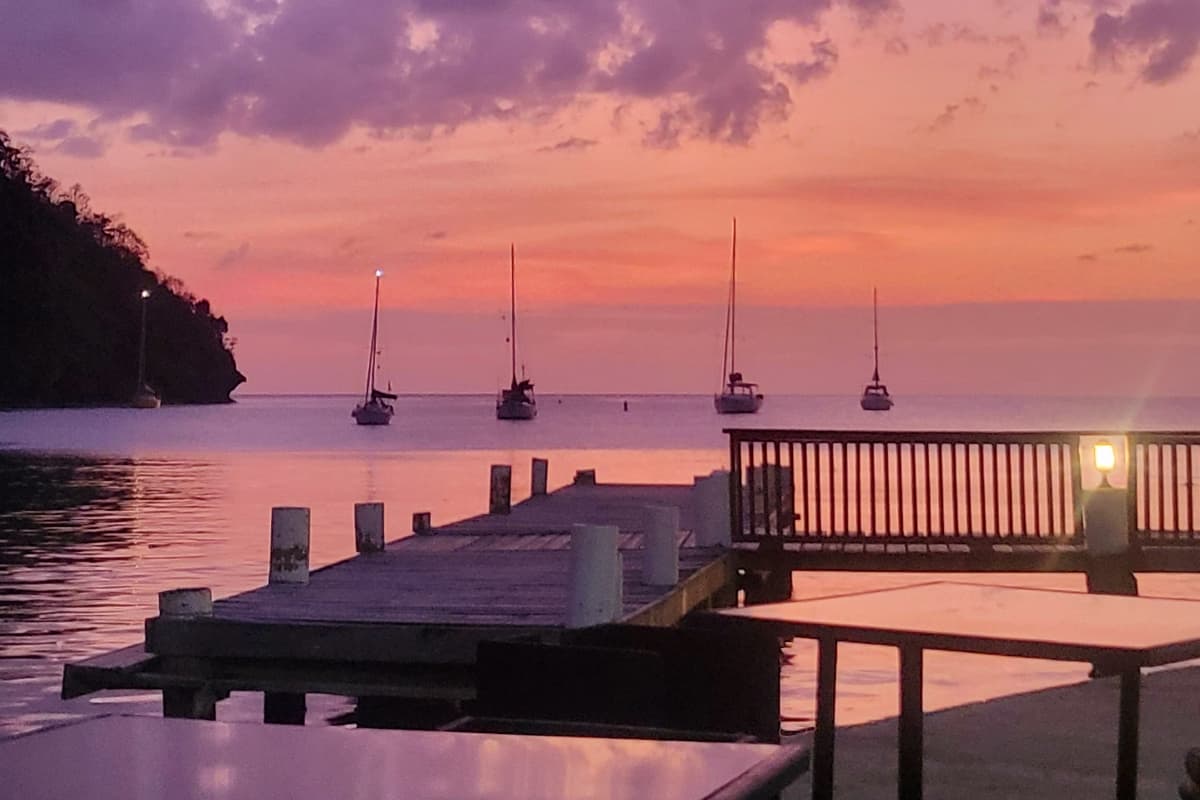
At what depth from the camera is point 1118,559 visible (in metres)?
16.1

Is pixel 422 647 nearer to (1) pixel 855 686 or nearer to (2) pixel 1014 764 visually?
(2) pixel 1014 764

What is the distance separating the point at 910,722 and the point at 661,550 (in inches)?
284

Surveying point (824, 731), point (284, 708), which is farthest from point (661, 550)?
point (824, 731)

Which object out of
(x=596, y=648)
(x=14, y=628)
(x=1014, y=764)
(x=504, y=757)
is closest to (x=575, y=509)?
(x=14, y=628)

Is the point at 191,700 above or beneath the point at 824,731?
beneath

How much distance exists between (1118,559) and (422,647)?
302 inches

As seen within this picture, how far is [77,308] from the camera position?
11775 centimetres

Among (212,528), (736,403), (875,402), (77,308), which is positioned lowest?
(212,528)

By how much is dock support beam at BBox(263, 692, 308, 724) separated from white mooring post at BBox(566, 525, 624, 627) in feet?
8.41

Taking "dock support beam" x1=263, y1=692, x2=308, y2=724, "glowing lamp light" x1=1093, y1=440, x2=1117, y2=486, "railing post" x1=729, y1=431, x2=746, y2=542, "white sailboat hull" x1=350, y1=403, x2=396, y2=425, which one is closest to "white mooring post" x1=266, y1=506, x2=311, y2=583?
"dock support beam" x1=263, y1=692, x2=308, y2=724

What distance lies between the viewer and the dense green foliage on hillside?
91.8 metres

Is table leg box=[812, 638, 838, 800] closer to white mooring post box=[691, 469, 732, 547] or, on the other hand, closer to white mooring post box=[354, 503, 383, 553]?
white mooring post box=[354, 503, 383, 553]

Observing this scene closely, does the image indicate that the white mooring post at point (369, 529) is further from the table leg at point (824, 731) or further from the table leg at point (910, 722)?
the table leg at point (910, 722)

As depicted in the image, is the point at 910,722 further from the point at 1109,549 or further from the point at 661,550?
the point at 1109,549
